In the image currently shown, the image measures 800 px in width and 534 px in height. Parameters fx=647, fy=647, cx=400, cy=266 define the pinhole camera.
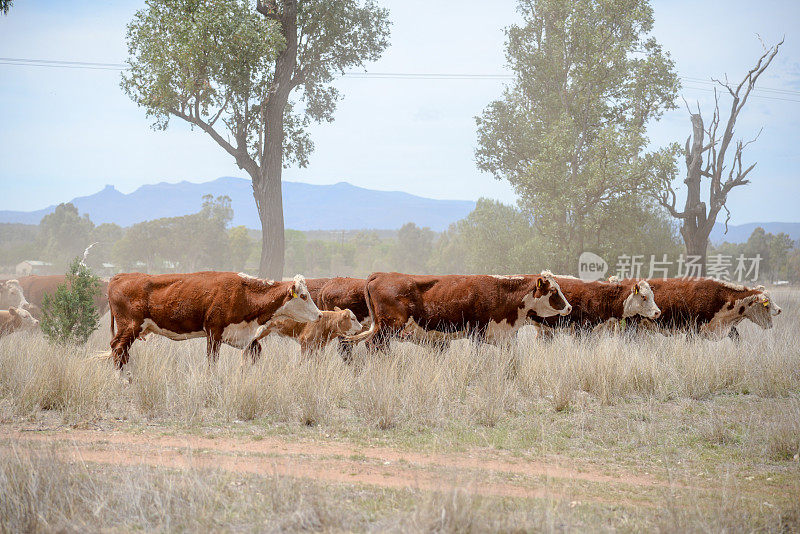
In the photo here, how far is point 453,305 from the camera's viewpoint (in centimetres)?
1160

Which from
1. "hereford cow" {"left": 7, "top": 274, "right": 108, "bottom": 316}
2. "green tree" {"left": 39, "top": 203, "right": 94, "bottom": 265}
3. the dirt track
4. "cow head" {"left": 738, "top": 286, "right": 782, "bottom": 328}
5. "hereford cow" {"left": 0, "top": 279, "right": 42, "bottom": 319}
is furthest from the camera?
"green tree" {"left": 39, "top": 203, "right": 94, "bottom": 265}

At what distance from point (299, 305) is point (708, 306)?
944 centimetres

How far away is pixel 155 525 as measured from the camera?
4945 millimetres

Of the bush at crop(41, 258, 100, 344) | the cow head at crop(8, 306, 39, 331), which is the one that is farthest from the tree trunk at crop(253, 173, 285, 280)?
the bush at crop(41, 258, 100, 344)

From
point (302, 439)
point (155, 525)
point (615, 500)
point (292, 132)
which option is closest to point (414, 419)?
point (302, 439)

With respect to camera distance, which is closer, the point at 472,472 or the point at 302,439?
the point at 472,472

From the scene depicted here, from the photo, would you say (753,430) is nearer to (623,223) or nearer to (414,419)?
(414,419)

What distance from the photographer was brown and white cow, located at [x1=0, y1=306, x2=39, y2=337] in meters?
13.9

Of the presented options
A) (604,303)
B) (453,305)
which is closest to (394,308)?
(453,305)

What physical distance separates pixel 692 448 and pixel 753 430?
44.2 inches

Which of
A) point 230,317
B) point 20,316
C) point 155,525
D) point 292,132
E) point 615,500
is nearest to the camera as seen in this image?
point 155,525

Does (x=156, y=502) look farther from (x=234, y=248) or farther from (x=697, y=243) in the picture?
(x=234, y=248)

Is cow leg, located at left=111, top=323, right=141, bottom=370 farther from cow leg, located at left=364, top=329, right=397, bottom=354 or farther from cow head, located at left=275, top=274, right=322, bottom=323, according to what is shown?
cow leg, located at left=364, top=329, right=397, bottom=354

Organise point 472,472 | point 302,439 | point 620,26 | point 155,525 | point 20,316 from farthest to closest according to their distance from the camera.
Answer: point 620,26 < point 20,316 < point 302,439 < point 472,472 < point 155,525
